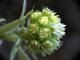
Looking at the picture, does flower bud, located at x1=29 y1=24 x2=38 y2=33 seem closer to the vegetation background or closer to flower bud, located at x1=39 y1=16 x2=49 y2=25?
flower bud, located at x1=39 y1=16 x2=49 y2=25

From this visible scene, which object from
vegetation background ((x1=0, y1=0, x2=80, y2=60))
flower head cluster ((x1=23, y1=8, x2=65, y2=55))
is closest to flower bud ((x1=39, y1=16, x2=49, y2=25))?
flower head cluster ((x1=23, y1=8, x2=65, y2=55))

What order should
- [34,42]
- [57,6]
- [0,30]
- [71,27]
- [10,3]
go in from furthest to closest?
[71,27] < [57,6] < [10,3] < [0,30] < [34,42]

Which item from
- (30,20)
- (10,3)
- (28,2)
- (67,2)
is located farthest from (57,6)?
(30,20)

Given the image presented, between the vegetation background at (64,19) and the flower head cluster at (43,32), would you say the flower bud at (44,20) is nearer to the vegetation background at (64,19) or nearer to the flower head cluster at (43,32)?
the flower head cluster at (43,32)

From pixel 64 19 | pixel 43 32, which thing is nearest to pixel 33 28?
pixel 43 32

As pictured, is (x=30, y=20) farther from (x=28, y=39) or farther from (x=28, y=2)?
(x=28, y=2)

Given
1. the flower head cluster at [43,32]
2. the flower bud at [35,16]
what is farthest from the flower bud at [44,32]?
the flower bud at [35,16]
